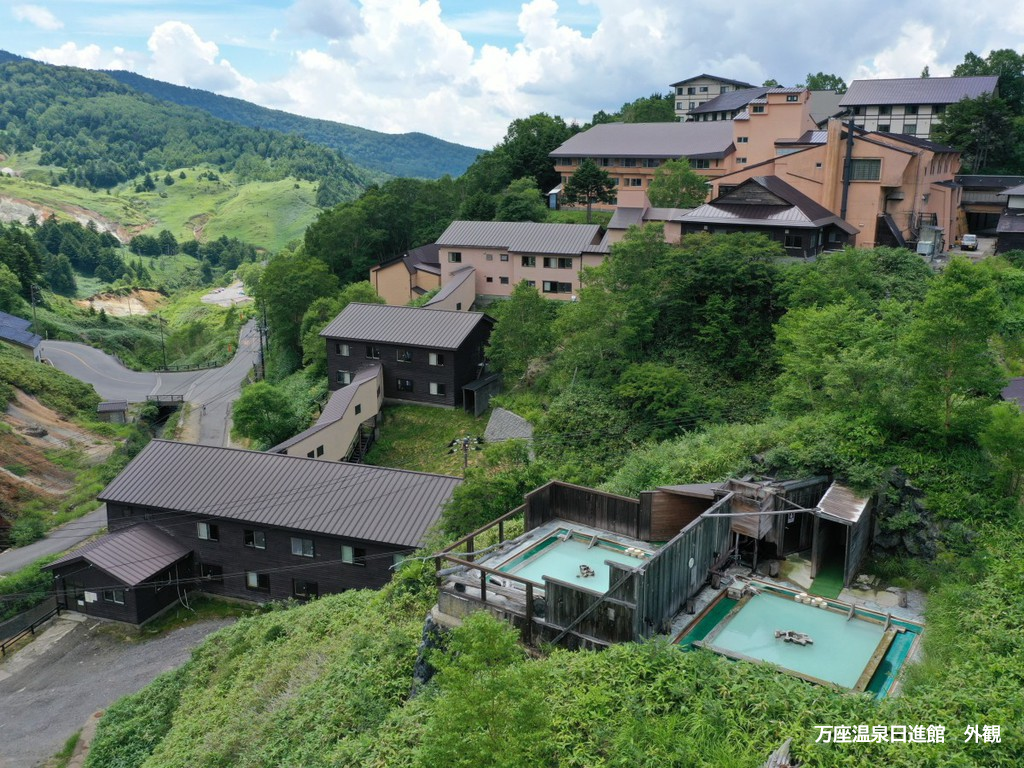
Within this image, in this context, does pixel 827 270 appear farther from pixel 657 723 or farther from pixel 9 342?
pixel 9 342

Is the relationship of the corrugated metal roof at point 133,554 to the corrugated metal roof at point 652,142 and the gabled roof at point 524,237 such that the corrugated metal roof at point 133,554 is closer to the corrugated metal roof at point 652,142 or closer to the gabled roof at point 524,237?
the gabled roof at point 524,237

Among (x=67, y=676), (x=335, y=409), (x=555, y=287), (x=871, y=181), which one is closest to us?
(x=67, y=676)

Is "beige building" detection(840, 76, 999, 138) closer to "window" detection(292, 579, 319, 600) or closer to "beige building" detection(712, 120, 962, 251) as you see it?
"beige building" detection(712, 120, 962, 251)

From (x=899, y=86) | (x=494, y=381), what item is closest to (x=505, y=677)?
(x=494, y=381)

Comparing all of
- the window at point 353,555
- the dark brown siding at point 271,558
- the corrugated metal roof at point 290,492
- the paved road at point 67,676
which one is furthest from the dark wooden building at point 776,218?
the paved road at point 67,676

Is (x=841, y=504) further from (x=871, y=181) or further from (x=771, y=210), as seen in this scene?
(x=871, y=181)

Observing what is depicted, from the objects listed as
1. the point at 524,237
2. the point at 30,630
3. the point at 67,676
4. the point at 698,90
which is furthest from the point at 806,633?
the point at 698,90
